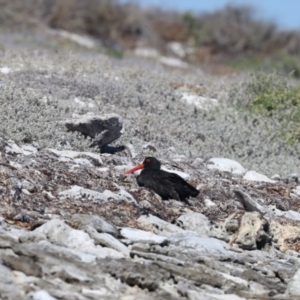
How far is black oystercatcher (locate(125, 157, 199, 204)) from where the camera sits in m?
7.56

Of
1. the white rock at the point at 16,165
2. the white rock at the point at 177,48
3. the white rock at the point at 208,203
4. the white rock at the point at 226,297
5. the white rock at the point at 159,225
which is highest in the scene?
the white rock at the point at 226,297

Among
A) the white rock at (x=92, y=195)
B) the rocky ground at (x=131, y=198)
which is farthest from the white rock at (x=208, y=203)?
the white rock at (x=92, y=195)

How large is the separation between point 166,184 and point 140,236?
4.45ft

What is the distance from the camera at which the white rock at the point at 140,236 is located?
6223 mm

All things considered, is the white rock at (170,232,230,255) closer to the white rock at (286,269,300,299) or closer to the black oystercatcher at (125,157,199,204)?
the white rock at (286,269,300,299)

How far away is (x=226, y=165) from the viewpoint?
9.55m

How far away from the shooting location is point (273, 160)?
1074cm

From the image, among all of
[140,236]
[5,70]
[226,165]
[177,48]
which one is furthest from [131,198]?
[177,48]

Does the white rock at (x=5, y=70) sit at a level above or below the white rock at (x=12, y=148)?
below

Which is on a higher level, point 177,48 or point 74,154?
point 74,154

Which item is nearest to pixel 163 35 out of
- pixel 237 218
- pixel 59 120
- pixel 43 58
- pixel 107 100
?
pixel 43 58

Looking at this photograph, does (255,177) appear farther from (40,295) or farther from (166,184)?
(40,295)

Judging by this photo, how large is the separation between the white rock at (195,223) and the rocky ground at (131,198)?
0.01m

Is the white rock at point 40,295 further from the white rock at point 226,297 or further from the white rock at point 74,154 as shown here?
the white rock at point 74,154
